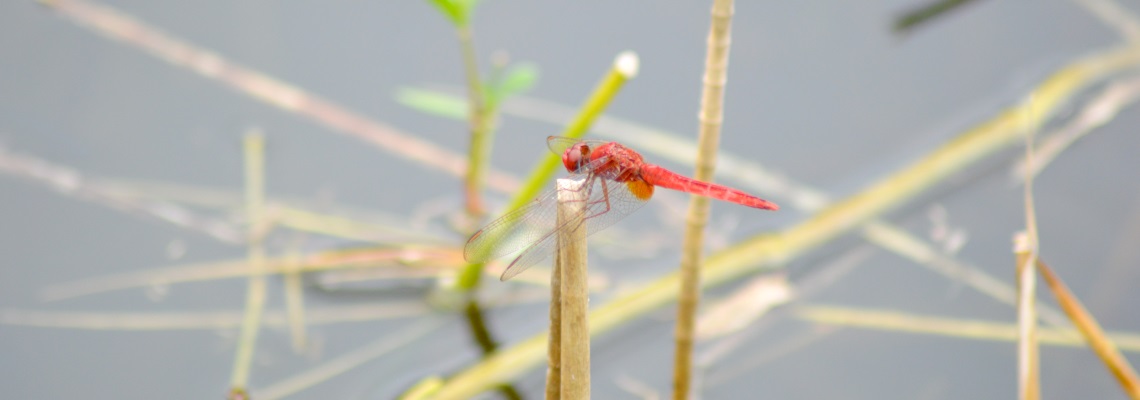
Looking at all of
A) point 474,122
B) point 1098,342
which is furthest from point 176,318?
point 1098,342

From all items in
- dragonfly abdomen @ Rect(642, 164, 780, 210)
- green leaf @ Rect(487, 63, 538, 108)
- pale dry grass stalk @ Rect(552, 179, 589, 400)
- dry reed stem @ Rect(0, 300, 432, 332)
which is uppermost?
green leaf @ Rect(487, 63, 538, 108)

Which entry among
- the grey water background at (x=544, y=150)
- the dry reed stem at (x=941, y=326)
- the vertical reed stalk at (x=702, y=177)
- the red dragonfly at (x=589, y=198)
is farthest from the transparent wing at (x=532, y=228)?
the dry reed stem at (x=941, y=326)

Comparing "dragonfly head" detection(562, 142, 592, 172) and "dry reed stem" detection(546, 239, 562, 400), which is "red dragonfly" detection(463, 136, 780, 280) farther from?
"dry reed stem" detection(546, 239, 562, 400)

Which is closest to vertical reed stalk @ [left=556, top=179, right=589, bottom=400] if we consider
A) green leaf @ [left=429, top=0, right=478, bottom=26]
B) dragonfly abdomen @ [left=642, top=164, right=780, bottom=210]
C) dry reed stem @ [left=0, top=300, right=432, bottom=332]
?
dragonfly abdomen @ [left=642, top=164, right=780, bottom=210]

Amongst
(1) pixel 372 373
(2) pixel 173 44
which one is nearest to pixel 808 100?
(1) pixel 372 373

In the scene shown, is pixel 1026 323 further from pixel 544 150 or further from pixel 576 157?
pixel 544 150

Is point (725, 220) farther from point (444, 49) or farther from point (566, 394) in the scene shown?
point (566, 394)
